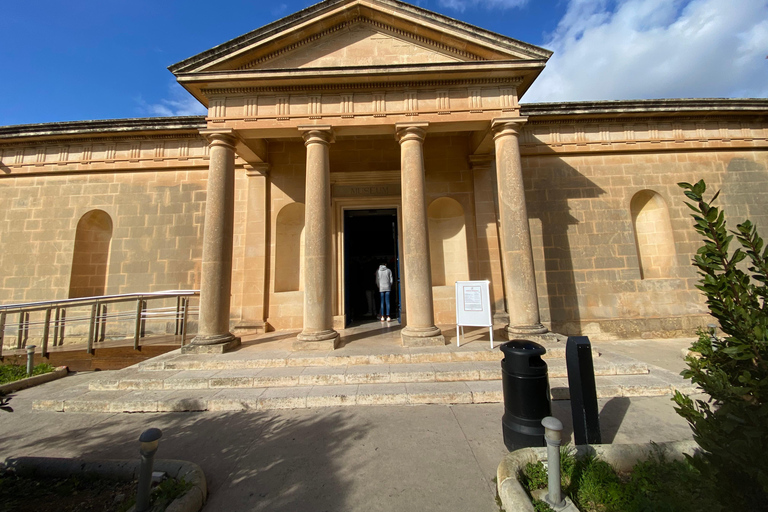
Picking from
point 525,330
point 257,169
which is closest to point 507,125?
point 525,330

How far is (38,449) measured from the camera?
3.92m

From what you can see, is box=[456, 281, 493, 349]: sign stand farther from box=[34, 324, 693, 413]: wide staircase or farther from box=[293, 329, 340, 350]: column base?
box=[293, 329, 340, 350]: column base

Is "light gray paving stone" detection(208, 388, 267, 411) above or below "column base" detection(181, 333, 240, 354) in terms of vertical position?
below

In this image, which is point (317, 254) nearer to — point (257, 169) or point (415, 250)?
point (415, 250)

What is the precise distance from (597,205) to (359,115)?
8.18 metres

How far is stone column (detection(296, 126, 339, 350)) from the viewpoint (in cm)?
703

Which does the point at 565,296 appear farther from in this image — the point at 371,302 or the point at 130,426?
the point at 130,426

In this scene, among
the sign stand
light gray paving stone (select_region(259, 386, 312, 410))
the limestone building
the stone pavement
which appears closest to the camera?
the stone pavement

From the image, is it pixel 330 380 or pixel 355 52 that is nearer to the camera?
pixel 330 380

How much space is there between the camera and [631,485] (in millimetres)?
2578

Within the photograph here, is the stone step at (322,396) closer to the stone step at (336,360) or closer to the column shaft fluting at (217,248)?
the stone step at (336,360)

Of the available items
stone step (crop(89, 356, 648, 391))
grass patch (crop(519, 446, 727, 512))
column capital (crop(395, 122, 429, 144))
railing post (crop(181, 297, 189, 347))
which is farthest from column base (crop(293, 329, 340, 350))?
column capital (crop(395, 122, 429, 144))

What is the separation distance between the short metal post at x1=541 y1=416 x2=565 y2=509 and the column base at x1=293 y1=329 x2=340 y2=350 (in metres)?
5.02

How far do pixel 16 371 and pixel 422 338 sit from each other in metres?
9.01
